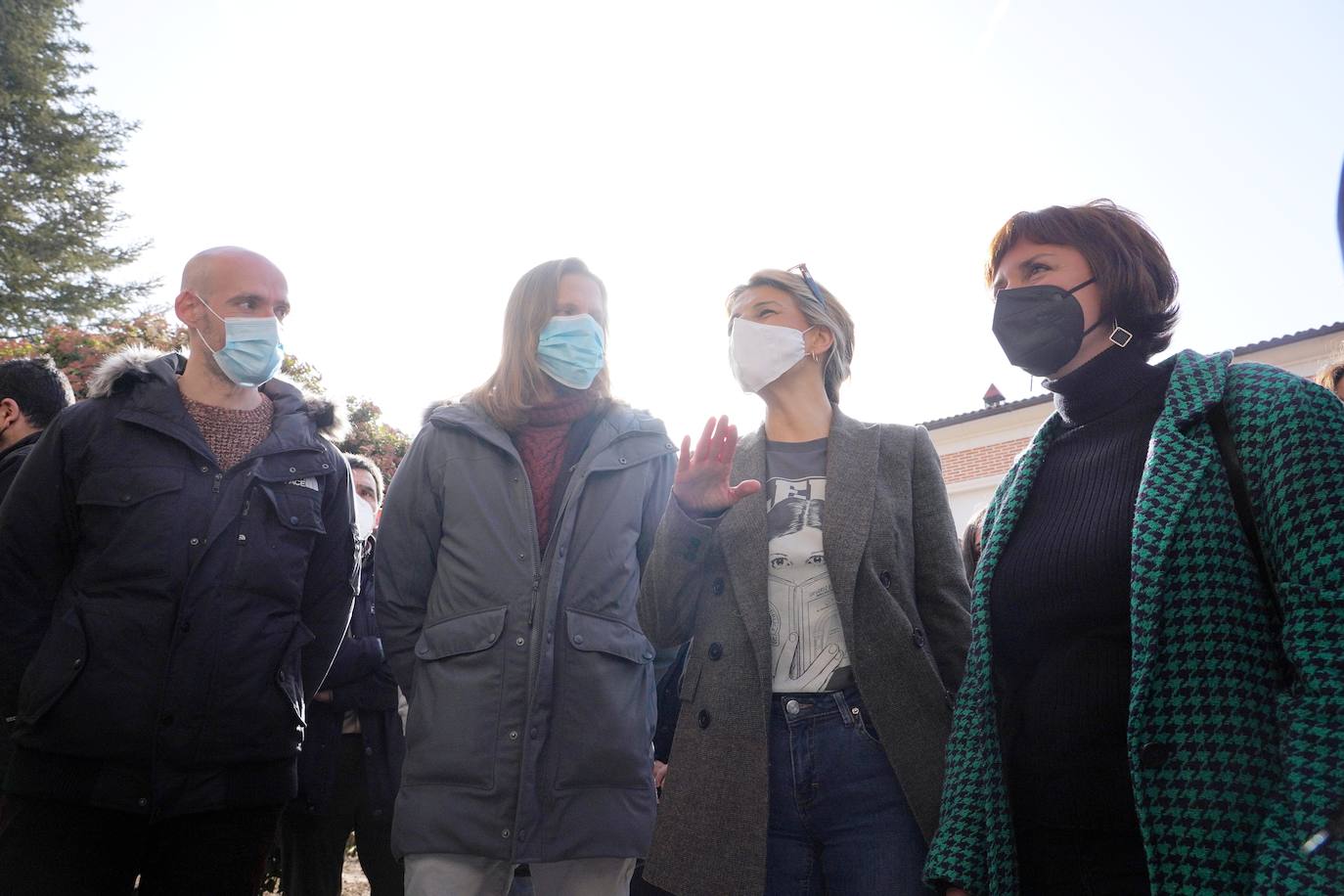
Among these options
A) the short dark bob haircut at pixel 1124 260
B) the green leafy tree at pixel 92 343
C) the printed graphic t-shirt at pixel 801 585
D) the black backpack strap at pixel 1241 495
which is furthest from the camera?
the green leafy tree at pixel 92 343

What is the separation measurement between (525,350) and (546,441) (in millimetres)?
368

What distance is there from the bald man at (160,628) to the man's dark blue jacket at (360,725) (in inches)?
47.6

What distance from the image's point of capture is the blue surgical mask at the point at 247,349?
3.55 meters

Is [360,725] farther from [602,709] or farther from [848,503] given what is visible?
[848,503]

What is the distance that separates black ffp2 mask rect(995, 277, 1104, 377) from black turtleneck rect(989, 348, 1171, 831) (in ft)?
0.22

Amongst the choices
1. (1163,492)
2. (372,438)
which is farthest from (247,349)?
(372,438)

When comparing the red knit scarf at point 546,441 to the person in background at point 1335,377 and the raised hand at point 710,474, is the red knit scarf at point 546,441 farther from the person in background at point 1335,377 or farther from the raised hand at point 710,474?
the person in background at point 1335,377

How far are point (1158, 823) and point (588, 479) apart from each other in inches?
77.8

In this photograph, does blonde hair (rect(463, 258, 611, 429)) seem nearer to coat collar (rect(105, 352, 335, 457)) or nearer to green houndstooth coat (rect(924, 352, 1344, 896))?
coat collar (rect(105, 352, 335, 457))

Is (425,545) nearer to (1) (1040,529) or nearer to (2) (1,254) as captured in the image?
(1) (1040,529)


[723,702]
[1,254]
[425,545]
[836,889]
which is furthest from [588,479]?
[1,254]

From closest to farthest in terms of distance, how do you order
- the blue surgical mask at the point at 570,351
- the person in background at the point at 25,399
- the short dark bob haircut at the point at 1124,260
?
the short dark bob haircut at the point at 1124,260 → the blue surgical mask at the point at 570,351 → the person in background at the point at 25,399

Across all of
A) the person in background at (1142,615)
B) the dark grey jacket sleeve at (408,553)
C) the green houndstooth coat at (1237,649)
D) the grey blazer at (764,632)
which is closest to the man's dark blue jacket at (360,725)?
the dark grey jacket sleeve at (408,553)

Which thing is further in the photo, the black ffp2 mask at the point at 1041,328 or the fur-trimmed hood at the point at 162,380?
the fur-trimmed hood at the point at 162,380
